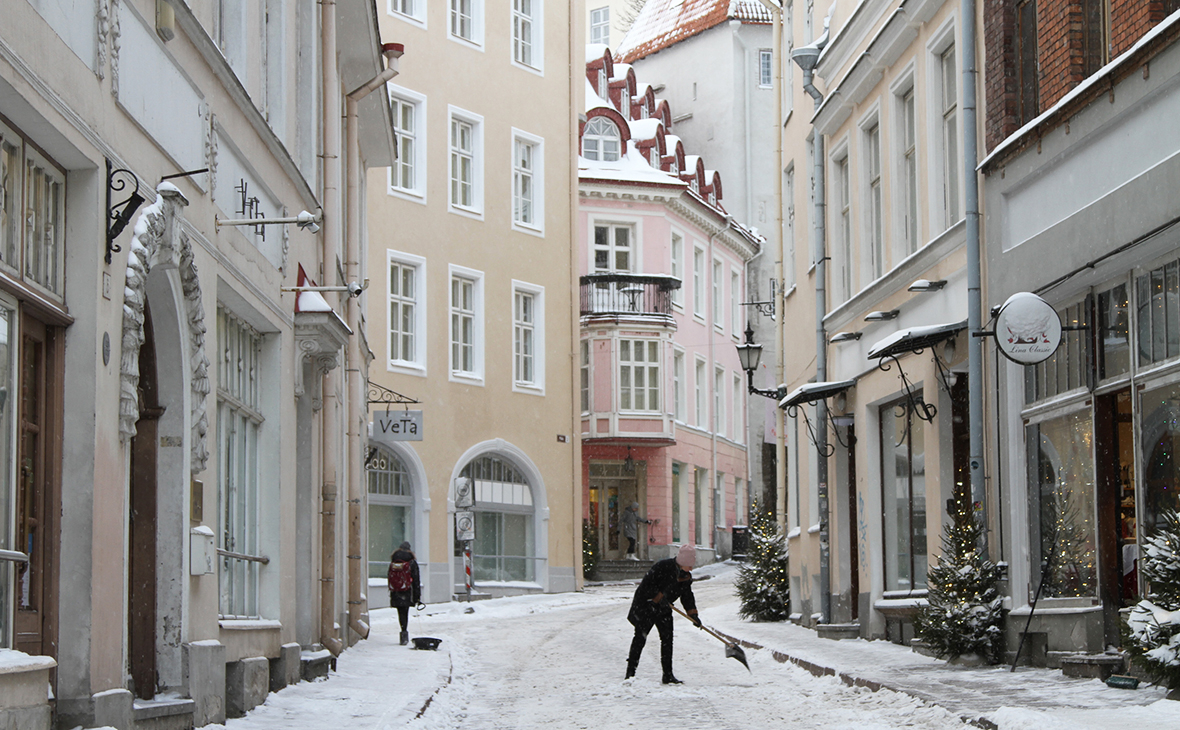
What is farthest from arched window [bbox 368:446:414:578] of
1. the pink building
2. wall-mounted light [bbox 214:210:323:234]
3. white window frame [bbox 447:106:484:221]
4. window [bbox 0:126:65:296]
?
window [bbox 0:126:65:296]

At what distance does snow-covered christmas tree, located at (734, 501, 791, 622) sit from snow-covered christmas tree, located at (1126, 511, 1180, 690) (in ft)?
45.7

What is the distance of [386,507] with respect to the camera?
31.9 metres

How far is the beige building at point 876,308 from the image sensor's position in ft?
54.4

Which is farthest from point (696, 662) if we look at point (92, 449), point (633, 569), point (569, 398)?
point (633, 569)

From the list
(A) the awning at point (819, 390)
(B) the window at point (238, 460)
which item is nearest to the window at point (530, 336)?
(A) the awning at point (819, 390)

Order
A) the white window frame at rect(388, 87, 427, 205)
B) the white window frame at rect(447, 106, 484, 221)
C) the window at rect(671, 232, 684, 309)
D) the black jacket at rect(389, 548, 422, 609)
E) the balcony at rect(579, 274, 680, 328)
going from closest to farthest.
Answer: the black jacket at rect(389, 548, 422, 609) < the white window frame at rect(388, 87, 427, 205) < the white window frame at rect(447, 106, 484, 221) < the balcony at rect(579, 274, 680, 328) < the window at rect(671, 232, 684, 309)

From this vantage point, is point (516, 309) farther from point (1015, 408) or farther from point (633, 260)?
point (1015, 408)

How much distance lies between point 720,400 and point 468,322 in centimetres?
1616

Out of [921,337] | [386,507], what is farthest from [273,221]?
[386,507]

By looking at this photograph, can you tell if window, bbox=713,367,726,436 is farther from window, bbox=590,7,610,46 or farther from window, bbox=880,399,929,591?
window, bbox=880,399,929,591

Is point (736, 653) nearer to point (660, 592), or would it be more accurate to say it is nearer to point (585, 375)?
point (660, 592)

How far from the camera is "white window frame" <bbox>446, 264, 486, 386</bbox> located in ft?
110

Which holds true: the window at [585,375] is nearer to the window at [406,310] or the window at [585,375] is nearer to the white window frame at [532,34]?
the white window frame at [532,34]

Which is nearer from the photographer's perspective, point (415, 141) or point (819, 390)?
→ point (819, 390)
